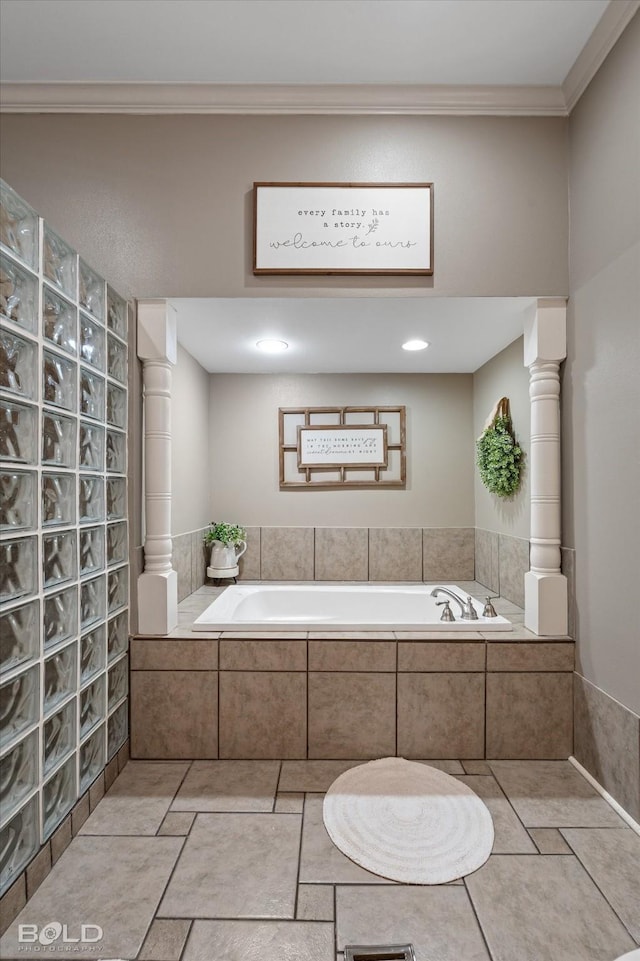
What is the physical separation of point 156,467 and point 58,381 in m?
0.67

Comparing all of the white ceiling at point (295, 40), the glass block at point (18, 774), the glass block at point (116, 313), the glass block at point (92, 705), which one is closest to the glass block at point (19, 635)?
the glass block at point (18, 774)

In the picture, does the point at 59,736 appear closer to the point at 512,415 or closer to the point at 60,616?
the point at 60,616

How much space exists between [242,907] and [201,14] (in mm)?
2754

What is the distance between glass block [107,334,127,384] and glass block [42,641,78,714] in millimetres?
1013

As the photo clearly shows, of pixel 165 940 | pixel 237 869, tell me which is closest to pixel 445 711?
pixel 237 869

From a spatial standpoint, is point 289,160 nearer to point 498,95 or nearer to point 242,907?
point 498,95

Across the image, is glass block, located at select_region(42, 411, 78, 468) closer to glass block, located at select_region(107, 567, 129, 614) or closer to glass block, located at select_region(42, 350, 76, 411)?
glass block, located at select_region(42, 350, 76, 411)

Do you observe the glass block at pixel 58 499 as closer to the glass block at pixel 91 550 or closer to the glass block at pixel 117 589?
the glass block at pixel 91 550

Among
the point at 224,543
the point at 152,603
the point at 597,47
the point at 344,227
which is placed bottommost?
the point at 152,603

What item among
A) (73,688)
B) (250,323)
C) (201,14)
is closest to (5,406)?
(73,688)

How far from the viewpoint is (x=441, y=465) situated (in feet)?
→ 12.0

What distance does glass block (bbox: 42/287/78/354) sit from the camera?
165 centimetres

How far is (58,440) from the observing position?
5.62 feet
